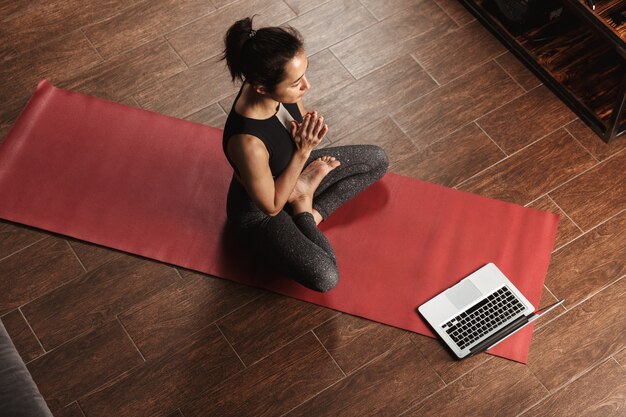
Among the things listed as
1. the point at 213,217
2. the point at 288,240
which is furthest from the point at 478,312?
the point at 213,217

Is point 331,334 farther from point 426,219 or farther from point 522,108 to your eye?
point 522,108

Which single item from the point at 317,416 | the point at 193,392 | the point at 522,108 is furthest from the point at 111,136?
the point at 522,108

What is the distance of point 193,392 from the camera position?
2330 millimetres

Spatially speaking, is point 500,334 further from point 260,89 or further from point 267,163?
point 260,89

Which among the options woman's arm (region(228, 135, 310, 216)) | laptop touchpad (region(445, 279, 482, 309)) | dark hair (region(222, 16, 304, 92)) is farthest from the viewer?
laptop touchpad (region(445, 279, 482, 309))

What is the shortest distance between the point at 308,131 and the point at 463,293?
27.5 inches

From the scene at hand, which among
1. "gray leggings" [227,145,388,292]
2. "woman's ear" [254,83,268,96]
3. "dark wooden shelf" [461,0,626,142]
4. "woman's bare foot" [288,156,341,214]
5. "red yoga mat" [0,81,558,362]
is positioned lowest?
"red yoga mat" [0,81,558,362]

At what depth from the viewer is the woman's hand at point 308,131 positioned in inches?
85.4

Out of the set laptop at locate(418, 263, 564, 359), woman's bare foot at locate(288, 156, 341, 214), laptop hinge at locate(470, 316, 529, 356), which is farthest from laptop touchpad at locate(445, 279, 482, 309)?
woman's bare foot at locate(288, 156, 341, 214)

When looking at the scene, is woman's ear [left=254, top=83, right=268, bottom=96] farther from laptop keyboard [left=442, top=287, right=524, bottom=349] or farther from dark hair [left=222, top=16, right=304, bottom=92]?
laptop keyboard [left=442, top=287, right=524, bottom=349]

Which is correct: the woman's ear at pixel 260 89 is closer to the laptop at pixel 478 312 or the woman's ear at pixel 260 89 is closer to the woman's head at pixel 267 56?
the woman's head at pixel 267 56

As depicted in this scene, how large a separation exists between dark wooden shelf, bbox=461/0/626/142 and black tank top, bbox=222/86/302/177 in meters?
1.09

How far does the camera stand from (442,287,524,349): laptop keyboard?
2.39 metres

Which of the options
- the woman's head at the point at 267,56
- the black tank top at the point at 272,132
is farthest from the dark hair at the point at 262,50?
the black tank top at the point at 272,132
